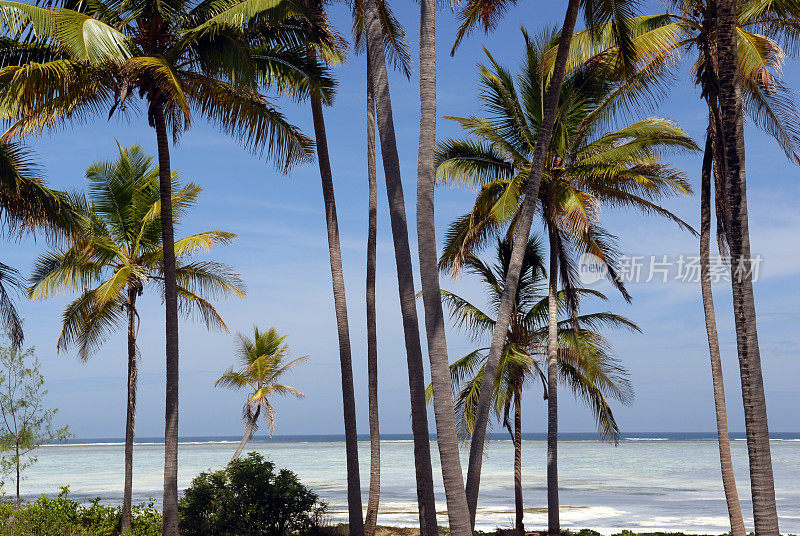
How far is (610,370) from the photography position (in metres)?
13.9

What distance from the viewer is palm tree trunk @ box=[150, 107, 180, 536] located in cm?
1008

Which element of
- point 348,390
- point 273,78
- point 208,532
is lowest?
point 208,532

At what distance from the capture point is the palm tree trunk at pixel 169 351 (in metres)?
10.1

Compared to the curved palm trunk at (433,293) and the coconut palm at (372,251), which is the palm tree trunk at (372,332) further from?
the curved palm trunk at (433,293)

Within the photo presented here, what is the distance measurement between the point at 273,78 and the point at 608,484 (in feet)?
86.8

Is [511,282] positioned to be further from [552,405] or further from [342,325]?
[552,405]

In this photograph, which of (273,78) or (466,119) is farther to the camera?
(466,119)

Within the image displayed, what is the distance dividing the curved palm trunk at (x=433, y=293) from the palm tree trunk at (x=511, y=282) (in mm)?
1177

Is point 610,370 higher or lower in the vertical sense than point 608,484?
higher

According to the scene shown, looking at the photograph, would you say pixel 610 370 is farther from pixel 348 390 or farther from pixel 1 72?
pixel 1 72

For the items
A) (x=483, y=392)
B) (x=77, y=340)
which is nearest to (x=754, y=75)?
(x=483, y=392)

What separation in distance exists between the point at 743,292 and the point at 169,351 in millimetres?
7921

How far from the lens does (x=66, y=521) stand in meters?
13.3

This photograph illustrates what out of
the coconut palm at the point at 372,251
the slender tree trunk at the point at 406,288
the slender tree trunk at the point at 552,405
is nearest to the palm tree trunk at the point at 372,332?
the coconut palm at the point at 372,251
